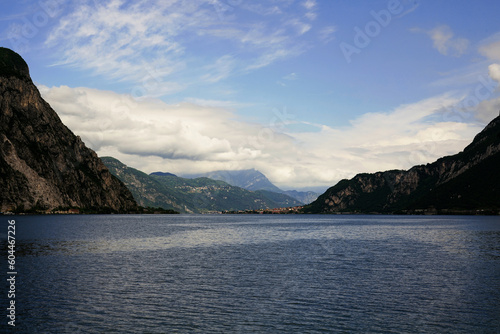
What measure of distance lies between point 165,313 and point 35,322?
12.6 m

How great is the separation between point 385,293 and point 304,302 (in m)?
12.5

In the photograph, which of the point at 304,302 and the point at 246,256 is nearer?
the point at 304,302

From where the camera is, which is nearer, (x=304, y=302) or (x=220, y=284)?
(x=304, y=302)

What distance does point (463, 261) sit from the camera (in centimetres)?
7775

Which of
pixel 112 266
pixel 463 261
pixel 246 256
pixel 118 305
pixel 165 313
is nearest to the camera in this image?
pixel 165 313

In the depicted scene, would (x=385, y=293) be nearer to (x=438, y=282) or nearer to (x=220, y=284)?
(x=438, y=282)

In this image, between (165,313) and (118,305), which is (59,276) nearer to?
(118,305)

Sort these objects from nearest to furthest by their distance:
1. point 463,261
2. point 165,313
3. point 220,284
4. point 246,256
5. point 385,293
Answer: point 165,313
point 385,293
point 220,284
point 463,261
point 246,256

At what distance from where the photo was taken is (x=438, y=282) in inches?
2218

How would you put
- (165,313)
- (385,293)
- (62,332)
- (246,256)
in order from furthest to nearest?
(246,256) → (385,293) → (165,313) → (62,332)

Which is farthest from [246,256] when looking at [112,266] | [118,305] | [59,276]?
[118,305]

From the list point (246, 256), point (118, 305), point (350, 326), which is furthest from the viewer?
point (246, 256)

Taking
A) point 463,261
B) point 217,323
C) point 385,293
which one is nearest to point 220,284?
point 217,323

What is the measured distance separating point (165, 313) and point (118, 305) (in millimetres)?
7075
